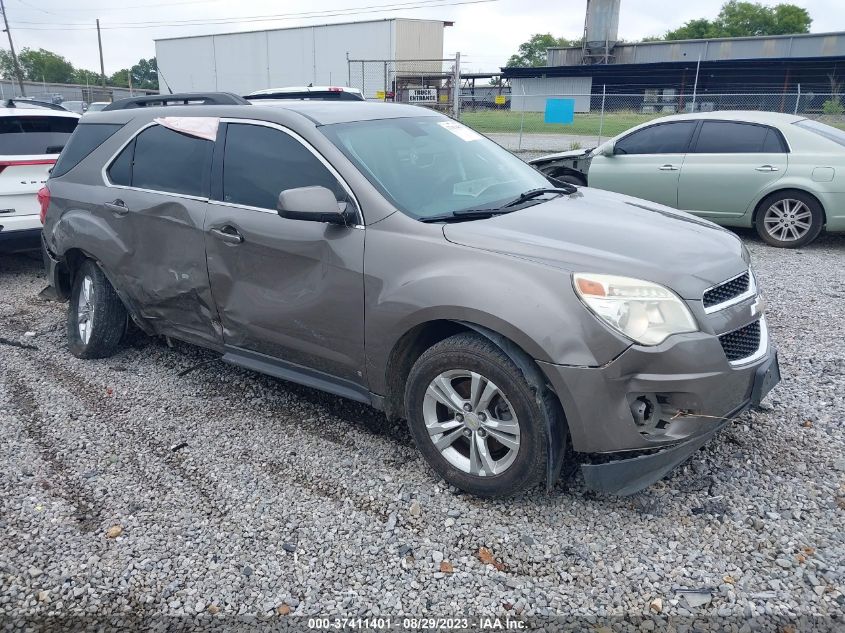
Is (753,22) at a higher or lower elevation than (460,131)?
higher

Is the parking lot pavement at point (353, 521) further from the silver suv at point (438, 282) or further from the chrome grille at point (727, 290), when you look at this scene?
the chrome grille at point (727, 290)

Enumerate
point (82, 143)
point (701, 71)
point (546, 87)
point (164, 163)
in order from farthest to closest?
point (546, 87) → point (701, 71) → point (82, 143) → point (164, 163)

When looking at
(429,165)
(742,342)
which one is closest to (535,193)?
(429,165)

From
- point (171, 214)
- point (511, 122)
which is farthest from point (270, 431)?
point (511, 122)

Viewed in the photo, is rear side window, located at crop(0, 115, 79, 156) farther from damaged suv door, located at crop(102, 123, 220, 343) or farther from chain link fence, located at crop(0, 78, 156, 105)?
chain link fence, located at crop(0, 78, 156, 105)

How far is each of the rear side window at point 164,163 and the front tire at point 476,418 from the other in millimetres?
1919

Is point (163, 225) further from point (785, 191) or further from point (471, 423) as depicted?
Answer: point (785, 191)

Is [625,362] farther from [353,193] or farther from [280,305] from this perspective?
[280,305]

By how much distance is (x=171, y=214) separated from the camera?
4.23 meters

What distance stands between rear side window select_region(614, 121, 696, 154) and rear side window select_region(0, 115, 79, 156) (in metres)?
6.92

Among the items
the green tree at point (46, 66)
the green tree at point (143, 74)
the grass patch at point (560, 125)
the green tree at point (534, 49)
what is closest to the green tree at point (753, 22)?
the green tree at point (534, 49)

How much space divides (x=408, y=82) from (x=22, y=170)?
32.3 meters

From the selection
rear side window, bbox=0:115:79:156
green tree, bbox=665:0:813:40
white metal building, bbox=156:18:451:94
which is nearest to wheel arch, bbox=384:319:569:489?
rear side window, bbox=0:115:79:156

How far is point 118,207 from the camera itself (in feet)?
15.0
